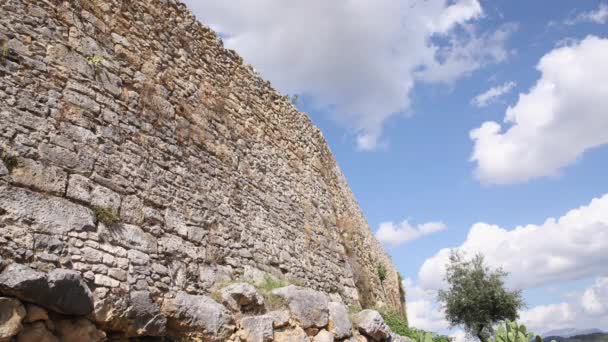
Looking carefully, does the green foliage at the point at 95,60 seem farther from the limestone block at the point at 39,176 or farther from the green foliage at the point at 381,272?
the green foliage at the point at 381,272

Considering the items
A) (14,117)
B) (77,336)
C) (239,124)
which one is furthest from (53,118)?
(239,124)

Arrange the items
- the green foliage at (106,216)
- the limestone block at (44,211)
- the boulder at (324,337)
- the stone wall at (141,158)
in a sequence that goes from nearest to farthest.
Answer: the limestone block at (44,211) → the stone wall at (141,158) → the green foliage at (106,216) → the boulder at (324,337)

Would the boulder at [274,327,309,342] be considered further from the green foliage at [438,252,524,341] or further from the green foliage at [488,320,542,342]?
the green foliage at [438,252,524,341]

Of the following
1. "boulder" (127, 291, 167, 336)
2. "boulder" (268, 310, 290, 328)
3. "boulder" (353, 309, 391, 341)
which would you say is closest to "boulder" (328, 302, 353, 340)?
"boulder" (353, 309, 391, 341)

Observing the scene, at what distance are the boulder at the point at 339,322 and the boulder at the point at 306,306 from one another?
11 centimetres

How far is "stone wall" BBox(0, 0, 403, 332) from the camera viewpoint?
543 centimetres

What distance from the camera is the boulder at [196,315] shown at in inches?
235

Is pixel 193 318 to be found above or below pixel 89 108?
below

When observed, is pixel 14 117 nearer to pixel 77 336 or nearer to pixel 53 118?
pixel 53 118

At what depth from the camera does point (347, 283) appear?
12039 millimetres

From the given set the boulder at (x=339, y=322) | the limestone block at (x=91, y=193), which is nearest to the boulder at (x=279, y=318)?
the boulder at (x=339, y=322)

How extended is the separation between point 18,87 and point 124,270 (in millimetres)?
2445

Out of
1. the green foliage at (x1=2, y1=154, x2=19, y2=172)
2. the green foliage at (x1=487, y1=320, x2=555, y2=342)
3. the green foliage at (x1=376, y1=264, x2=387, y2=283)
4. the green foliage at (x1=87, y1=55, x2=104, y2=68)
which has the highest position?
the green foliage at (x1=87, y1=55, x2=104, y2=68)

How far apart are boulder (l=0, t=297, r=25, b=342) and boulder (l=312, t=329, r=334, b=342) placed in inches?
160
